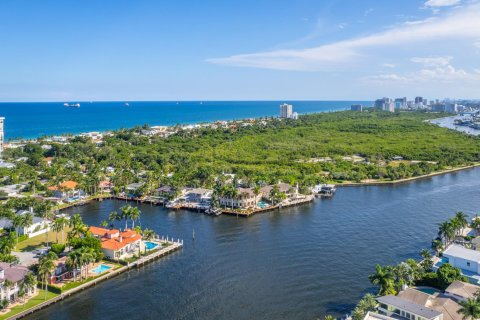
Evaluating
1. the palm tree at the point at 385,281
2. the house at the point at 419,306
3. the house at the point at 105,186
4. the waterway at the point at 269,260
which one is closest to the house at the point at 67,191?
the house at the point at 105,186

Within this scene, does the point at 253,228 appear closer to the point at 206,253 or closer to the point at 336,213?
the point at 206,253

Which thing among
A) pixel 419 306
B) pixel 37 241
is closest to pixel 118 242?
pixel 37 241

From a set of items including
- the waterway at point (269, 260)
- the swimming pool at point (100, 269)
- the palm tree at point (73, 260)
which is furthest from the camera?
the swimming pool at point (100, 269)

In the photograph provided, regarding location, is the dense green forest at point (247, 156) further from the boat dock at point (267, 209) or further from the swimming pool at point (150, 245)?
the swimming pool at point (150, 245)

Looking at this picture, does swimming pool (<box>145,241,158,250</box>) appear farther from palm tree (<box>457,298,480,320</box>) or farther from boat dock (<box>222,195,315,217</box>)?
palm tree (<box>457,298,480,320</box>)

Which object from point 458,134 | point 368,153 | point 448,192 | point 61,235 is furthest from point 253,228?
point 458,134
